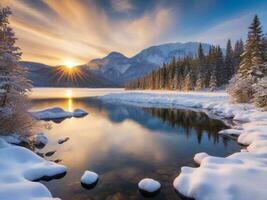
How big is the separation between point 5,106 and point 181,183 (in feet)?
38.7

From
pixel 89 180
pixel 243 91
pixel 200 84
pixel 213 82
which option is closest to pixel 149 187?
pixel 89 180

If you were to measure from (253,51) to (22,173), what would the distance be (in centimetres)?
3236

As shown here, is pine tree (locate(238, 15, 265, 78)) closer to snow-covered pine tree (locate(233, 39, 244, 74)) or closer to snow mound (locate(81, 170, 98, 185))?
snow mound (locate(81, 170, 98, 185))

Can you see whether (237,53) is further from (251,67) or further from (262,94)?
(262,94)

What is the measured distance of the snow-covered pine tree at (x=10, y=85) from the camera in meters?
13.0

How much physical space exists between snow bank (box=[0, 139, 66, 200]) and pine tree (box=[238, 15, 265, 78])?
2922cm

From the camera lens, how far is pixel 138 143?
15820 millimetres

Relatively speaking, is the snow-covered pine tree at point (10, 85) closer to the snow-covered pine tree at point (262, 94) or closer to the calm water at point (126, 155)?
the calm water at point (126, 155)

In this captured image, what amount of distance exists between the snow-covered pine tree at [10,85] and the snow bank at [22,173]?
11.0ft

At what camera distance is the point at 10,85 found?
13.6 metres

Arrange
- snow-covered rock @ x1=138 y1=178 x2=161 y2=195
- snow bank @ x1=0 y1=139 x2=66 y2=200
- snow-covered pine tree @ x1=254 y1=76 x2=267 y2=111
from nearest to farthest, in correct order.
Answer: snow bank @ x1=0 y1=139 x2=66 y2=200 → snow-covered rock @ x1=138 y1=178 x2=161 y2=195 → snow-covered pine tree @ x1=254 y1=76 x2=267 y2=111

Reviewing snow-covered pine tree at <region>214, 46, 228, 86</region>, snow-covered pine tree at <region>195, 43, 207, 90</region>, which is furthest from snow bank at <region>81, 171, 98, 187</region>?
snow-covered pine tree at <region>195, 43, 207, 90</region>

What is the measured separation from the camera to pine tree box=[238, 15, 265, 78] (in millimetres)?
29391

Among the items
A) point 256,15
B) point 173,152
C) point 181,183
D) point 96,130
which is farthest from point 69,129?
point 256,15
